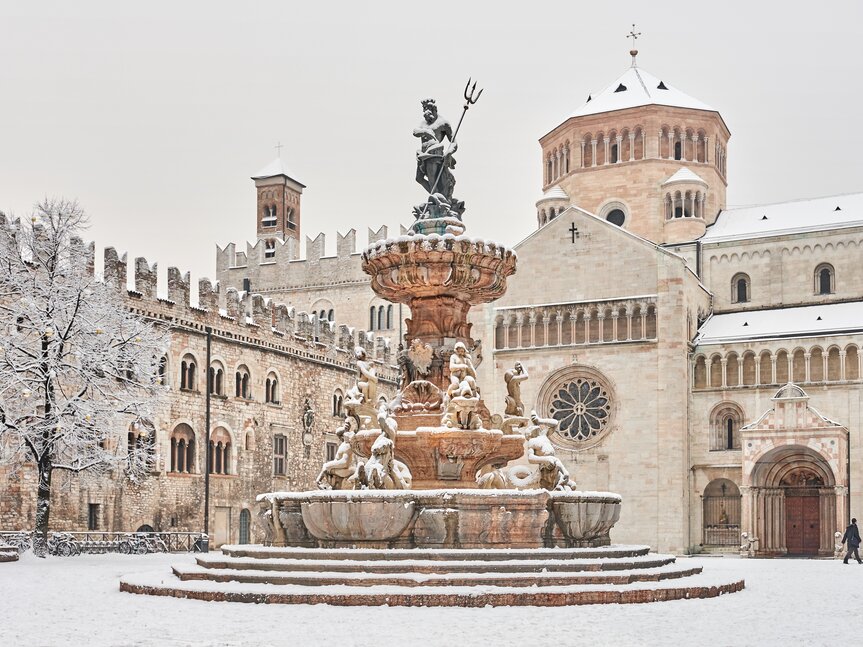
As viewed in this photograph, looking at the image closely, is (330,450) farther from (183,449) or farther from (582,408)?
(582,408)

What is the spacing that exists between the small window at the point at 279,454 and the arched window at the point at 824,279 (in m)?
24.9

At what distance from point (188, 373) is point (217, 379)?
1597 millimetres

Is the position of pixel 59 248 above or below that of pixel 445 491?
above

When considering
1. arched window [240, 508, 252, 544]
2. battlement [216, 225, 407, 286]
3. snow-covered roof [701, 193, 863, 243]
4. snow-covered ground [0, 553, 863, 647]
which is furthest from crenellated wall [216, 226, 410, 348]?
snow-covered ground [0, 553, 863, 647]

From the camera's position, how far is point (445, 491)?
14.9 m

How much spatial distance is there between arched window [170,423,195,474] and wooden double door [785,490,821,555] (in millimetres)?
23413

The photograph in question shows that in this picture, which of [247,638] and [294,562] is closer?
[247,638]

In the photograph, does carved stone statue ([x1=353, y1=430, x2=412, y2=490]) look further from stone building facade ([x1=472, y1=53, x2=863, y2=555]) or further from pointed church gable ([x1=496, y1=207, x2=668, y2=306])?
pointed church gable ([x1=496, y1=207, x2=668, y2=306])

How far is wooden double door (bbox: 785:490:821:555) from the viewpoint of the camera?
4419 cm

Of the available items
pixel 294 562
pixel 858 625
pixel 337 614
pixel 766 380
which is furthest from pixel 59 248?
pixel 766 380

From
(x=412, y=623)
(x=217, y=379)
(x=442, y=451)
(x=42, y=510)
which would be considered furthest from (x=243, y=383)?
(x=412, y=623)

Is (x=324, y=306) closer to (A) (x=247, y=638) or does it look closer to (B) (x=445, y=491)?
(B) (x=445, y=491)

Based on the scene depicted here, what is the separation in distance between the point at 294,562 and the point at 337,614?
2.33 m

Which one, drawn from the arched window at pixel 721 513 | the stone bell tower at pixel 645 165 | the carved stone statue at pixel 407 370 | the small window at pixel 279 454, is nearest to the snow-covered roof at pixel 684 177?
the stone bell tower at pixel 645 165
